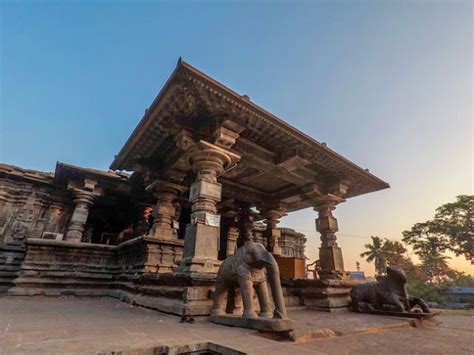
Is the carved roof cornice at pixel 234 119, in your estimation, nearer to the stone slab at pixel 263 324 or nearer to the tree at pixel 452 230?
the stone slab at pixel 263 324

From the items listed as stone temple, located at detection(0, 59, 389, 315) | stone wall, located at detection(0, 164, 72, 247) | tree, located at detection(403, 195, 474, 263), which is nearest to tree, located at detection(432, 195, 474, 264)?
tree, located at detection(403, 195, 474, 263)

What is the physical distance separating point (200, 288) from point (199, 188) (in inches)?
68.2

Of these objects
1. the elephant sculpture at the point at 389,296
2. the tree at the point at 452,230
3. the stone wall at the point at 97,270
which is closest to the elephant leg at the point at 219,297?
the stone wall at the point at 97,270

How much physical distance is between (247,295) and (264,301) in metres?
0.30

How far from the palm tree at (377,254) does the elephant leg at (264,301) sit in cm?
4654

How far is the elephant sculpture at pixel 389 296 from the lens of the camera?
4738mm

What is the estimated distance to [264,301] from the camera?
3328mm

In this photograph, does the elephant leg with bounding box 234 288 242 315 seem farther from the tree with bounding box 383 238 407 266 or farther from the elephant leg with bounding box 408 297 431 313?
the tree with bounding box 383 238 407 266

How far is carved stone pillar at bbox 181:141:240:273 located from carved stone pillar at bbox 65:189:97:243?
5090 mm

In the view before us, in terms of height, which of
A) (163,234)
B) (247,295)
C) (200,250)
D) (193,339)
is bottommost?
(193,339)

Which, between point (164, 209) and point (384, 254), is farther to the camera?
point (384, 254)

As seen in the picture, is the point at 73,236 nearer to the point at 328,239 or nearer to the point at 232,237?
the point at 232,237

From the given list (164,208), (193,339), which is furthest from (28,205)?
(193,339)

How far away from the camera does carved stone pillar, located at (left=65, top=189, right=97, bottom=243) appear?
313 inches
